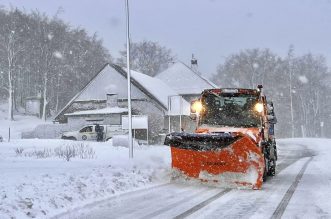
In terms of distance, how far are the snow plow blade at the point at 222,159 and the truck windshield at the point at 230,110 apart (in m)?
1.71

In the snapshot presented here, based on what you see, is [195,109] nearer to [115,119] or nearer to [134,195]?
[134,195]

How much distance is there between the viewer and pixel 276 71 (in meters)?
68.0

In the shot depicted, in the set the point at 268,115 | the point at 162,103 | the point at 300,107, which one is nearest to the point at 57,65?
the point at 162,103

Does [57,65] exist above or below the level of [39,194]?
above

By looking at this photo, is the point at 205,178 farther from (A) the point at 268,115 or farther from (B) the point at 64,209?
(B) the point at 64,209

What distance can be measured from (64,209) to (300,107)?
66621mm

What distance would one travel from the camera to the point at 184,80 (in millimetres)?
48906

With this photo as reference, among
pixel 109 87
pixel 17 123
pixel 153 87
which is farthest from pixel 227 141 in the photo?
pixel 17 123

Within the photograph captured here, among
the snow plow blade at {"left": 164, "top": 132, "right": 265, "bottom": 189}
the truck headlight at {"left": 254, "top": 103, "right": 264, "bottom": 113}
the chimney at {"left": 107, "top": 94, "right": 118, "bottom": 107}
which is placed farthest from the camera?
the chimney at {"left": 107, "top": 94, "right": 118, "bottom": 107}

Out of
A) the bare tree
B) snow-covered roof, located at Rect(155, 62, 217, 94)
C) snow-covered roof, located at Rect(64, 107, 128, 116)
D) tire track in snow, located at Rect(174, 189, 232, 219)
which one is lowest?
tire track in snow, located at Rect(174, 189, 232, 219)

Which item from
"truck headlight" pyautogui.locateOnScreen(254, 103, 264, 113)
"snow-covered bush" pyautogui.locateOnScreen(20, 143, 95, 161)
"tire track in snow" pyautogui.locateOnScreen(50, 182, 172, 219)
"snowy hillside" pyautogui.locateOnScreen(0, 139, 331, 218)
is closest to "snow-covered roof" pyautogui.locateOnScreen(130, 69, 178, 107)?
"snow-covered bush" pyautogui.locateOnScreen(20, 143, 95, 161)

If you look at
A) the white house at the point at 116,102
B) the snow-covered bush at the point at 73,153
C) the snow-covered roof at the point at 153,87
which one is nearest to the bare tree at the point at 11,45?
the white house at the point at 116,102

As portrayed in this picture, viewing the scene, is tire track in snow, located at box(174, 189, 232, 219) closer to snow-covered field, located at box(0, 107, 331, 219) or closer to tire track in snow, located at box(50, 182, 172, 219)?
snow-covered field, located at box(0, 107, 331, 219)

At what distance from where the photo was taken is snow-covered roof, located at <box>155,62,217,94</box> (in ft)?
157
